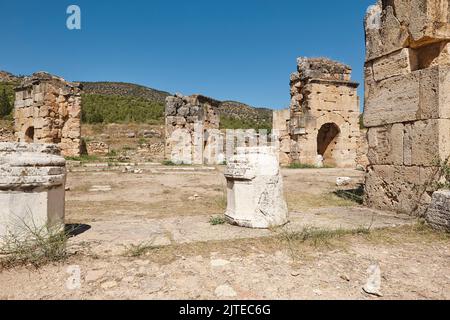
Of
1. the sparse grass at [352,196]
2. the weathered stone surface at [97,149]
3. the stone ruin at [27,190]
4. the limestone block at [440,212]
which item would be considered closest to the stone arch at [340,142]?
the sparse grass at [352,196]

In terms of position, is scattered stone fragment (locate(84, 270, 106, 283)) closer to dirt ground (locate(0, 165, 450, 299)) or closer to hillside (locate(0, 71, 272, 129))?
dirt ground (locate(0, 165, 450, 299))

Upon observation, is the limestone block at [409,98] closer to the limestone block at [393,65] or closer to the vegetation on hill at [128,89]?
the limestone block at [393,65]

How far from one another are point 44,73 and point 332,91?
13.1 meters

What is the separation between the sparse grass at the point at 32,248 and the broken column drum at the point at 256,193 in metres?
1.83

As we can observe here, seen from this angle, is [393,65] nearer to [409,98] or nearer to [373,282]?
[409,98]

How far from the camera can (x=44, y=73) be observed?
14.2 metres

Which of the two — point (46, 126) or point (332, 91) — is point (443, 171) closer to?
point (332, 91)

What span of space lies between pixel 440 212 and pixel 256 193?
2.07 metres

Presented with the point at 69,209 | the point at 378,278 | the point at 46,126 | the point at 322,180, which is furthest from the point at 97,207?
the point at 46,126

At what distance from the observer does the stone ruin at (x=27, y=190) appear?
270cm

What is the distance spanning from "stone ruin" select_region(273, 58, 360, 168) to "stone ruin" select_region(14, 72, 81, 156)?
1015 cm

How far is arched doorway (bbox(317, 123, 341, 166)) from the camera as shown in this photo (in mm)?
15010

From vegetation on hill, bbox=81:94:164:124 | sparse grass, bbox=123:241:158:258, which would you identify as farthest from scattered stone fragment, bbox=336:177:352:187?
vegetation on hill, bbox=81:94:164:124
